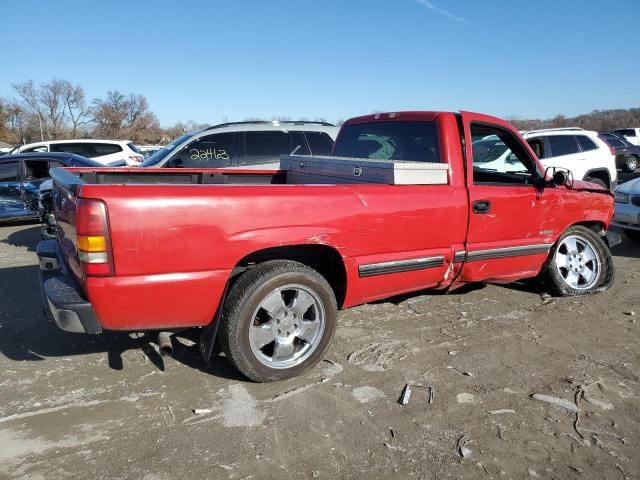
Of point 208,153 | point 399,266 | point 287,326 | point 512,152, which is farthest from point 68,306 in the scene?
point 208,153

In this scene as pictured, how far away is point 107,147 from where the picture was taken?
1483 centimetres

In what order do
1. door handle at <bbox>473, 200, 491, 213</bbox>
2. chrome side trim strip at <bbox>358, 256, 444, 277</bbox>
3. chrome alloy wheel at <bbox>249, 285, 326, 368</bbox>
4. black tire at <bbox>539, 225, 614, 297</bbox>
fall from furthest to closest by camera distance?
black tire at <bbox>539, 225, 614, 297</bbox>
door handle at <bbox>473, 200, 491, 213</bbox>
chrome side trim strip at <bbox>358, 256, 444, 277</bbox>
chrome alloy wheel at <bbox>249, 285, 326, 368</bbox>

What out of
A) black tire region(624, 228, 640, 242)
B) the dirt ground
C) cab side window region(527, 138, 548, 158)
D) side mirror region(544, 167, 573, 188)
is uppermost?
cab side window region(527, 138, 548, 158)

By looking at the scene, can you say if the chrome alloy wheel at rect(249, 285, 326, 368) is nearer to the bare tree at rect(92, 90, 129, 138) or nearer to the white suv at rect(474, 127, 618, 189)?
the white suv at rect(474, 127, 618, 189)

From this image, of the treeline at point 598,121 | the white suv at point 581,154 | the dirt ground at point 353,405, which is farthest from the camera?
the treeline at point 598,121

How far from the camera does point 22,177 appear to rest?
30.9 feet

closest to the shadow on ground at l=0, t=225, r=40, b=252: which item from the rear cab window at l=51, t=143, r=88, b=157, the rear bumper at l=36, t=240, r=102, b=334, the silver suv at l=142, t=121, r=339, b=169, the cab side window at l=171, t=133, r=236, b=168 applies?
the silver suv at l=142, t=121, r=339, b=169

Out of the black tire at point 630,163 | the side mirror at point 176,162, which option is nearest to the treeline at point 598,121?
the black tire at point 630,163

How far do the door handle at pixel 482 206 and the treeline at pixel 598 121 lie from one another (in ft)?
204

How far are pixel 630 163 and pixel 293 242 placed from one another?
2222 cm

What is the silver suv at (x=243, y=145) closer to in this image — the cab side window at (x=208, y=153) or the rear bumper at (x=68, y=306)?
the cab side window at (x=208, y=153)

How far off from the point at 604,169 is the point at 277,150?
21.8 feet

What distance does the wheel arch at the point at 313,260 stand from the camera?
317 cm

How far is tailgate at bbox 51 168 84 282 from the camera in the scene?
2.80 meters
